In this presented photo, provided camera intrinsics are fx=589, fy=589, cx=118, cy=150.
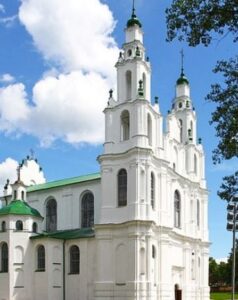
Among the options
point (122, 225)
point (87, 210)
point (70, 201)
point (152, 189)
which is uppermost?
point (152, 189)

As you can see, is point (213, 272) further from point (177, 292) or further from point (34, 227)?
point (34, 227)

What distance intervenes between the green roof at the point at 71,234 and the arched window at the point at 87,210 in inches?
43.6

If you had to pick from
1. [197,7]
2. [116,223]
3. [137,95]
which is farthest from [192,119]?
[197,7]

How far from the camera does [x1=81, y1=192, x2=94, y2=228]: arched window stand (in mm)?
54438

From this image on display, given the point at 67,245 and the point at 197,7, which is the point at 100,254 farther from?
the point at 197,7

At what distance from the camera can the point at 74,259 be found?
50594 millimetres

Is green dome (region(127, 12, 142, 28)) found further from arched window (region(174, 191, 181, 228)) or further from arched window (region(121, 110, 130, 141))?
arched window (region(174, 191, 181, 228))

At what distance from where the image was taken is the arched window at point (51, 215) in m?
57.2

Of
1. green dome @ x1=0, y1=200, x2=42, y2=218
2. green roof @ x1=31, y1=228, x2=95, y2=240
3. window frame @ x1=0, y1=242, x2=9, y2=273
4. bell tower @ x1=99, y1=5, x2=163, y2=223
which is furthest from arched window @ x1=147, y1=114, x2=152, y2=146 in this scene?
window frame @ x1=0, y1=242, x2=9, y2=273

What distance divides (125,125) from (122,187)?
5.66m

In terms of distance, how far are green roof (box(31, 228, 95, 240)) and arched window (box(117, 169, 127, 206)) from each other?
403 cm

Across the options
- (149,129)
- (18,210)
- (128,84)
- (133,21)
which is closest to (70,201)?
(18,210)

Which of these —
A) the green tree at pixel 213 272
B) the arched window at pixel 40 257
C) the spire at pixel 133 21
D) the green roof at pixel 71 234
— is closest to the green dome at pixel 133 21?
the spire at pixel 133 21

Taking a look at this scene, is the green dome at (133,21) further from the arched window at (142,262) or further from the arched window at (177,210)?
the arched window at (142,262)
